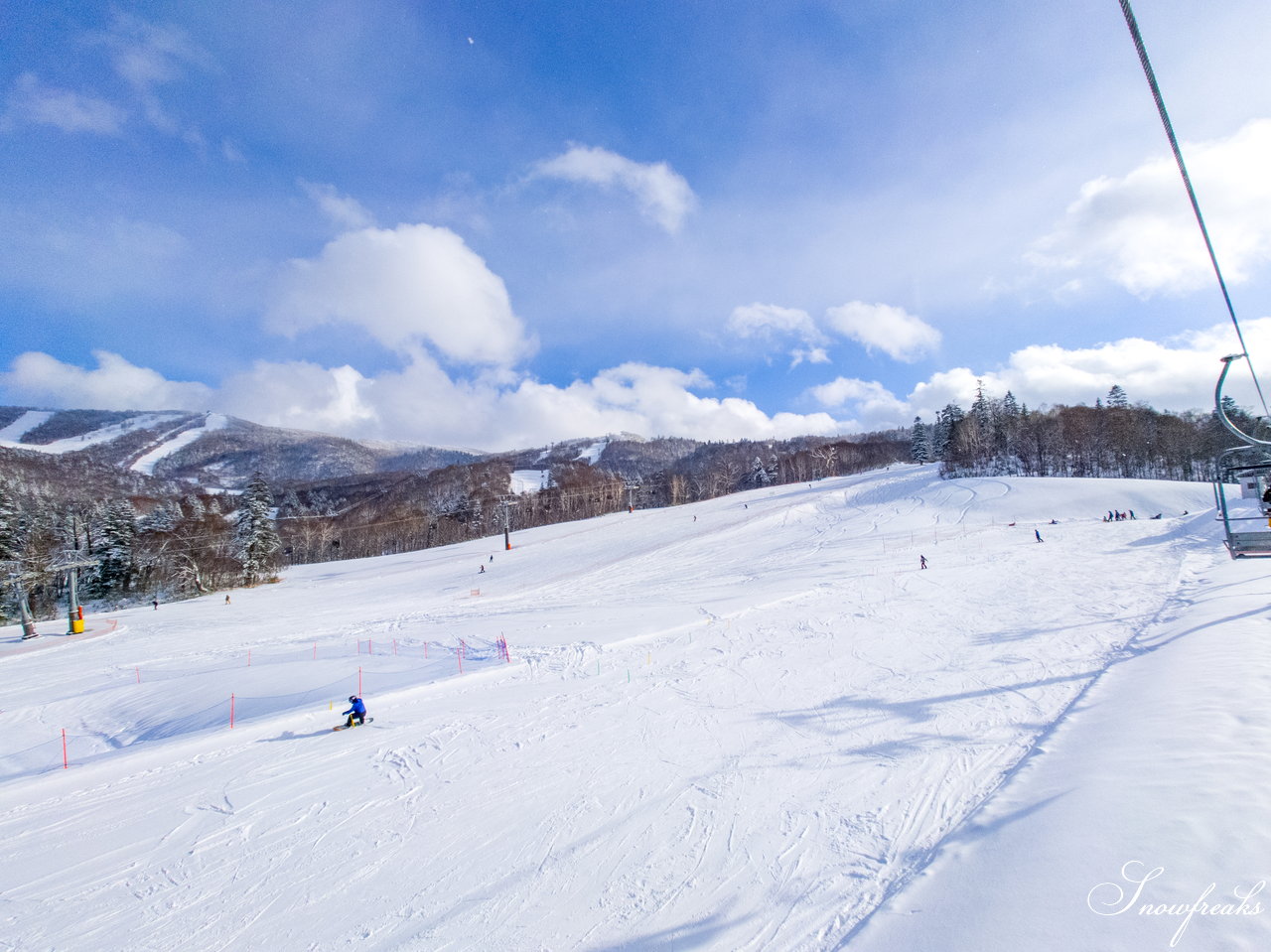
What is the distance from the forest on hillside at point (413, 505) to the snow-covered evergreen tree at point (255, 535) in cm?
13

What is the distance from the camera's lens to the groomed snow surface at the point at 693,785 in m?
4.81

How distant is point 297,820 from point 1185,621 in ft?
65.2

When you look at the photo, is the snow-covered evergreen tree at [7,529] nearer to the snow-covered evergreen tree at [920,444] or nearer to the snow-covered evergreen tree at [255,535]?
the snow-covered evergreen tree at [255,535]

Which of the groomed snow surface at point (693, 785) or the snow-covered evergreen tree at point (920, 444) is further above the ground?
the snow-covered evergreen tree at point (920, 444)

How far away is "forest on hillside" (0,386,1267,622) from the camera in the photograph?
46250mm

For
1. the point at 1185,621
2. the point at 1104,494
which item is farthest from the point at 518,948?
the point at 1104,494

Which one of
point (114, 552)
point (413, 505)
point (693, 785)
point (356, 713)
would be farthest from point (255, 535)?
point (413, 505)

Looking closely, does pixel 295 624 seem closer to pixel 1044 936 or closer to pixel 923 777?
pixel 923 777

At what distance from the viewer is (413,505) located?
109625 millimetres

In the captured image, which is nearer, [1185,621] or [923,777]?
[923,777]

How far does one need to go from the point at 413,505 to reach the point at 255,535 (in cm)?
6273

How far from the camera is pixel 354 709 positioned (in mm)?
10875

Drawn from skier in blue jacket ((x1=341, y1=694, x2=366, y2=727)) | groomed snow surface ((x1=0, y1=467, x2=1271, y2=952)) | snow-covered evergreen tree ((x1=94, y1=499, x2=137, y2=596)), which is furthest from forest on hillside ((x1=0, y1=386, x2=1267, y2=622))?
skier in blue jacket ((x1=341, y1=694, x2=366, y2=727))

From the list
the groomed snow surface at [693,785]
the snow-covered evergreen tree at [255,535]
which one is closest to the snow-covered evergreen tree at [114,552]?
the snow-covered evergreen tree at [255,535]
